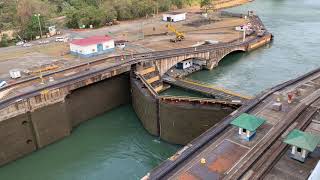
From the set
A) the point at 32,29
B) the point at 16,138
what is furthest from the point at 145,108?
the point at 32,29

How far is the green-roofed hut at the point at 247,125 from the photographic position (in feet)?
100

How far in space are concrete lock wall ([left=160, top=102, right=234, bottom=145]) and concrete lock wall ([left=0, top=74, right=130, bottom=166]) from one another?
12.6 m

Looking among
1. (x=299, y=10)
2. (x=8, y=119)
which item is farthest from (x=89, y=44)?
(x=299, y=10)

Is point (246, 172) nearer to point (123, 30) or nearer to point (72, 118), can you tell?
point (72, 118)

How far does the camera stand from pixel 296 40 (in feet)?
275

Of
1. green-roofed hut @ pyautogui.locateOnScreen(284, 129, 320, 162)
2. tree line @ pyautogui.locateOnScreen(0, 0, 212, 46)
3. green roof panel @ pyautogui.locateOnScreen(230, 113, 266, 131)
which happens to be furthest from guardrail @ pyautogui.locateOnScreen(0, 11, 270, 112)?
green-roofed hut @ pyautogui.locateOnScreen(284, 129, 320, 162)

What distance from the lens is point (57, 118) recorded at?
152 feet

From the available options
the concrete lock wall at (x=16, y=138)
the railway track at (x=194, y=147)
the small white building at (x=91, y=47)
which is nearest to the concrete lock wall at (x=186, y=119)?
the railway track at (x=194, y=147)

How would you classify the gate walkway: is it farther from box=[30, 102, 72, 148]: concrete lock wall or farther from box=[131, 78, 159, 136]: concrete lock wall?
box=[30, 102, 72, 148]: concrete lock wall

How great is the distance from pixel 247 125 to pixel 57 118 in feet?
89.7

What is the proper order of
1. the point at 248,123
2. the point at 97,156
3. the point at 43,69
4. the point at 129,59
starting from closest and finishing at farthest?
the point at 248,123 → the point at 97,156 → the point at 43,69 → the point at 129,59

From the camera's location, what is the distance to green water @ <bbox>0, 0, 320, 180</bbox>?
3969 centimetres

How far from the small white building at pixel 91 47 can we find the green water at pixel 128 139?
12.8 m

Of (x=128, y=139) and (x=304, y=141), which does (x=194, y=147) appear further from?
(x=128, y=139)
